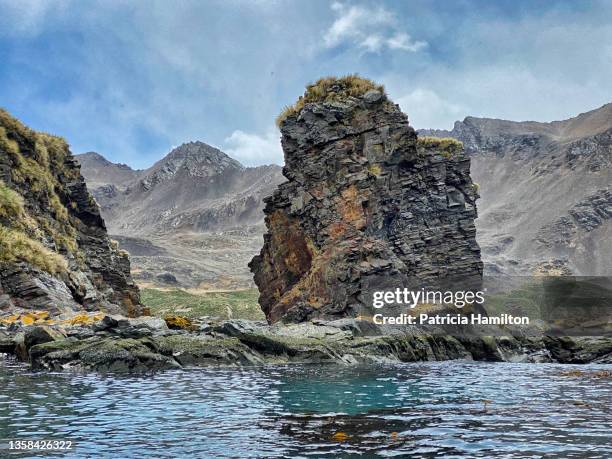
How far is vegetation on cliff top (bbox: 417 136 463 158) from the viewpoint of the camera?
6544 centimetres

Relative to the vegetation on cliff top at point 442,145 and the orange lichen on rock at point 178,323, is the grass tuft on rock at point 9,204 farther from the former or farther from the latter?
the vegetation on cliff top at point 442,145

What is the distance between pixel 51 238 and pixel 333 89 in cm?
3250

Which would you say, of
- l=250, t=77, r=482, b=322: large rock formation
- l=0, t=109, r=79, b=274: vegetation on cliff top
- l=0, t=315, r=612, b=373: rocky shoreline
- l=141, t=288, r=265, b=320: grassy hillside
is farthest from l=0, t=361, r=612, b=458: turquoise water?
l=141, t=288, r=265, b=320: grassy hillside

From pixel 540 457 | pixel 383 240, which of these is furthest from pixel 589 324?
pixel 540 457

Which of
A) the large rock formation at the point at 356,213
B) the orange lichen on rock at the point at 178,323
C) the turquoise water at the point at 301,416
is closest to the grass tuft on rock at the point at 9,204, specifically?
the orange lichen on rock at the point at 178,323

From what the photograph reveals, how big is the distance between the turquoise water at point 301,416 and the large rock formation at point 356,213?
1148 inches

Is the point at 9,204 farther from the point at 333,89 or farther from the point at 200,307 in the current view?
the point at 200,307

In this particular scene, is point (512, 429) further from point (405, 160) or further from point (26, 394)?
point (405, 160)

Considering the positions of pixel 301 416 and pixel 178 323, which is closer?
pixel 301 416

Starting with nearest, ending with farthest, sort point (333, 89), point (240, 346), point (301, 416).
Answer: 1. point (301, 416)
2. point (240, 346)
3. point (333, 89)

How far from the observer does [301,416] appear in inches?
561

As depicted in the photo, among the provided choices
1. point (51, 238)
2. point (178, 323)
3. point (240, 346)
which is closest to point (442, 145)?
point (178, 323)

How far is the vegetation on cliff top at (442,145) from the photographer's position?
65438mm

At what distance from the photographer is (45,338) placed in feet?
91.9
